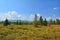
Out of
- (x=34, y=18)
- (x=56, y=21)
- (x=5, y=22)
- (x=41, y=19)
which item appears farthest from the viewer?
(x=56, y=21)

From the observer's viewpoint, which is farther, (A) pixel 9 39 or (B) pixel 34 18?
(B) pixel 34 18

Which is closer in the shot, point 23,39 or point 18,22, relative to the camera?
point 23,39

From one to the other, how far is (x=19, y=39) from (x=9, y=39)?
86 cm

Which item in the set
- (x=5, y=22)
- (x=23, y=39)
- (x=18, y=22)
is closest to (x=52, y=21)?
(x=18, y=22)

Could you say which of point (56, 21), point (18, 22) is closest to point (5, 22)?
point (18, 22)

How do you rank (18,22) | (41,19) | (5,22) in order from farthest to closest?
(18,22), (41,19), (5,22)

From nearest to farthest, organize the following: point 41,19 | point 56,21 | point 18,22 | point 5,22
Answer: point 5,22 < point 41,19 < point 18,22 < point 56,21

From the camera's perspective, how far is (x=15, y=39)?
1210 cm

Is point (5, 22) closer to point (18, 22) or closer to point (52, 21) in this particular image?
point (18, 22)

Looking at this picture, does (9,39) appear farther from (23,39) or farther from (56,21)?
(56,21)

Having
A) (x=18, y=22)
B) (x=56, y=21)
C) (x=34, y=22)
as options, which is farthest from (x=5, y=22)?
(x=56, y=21)

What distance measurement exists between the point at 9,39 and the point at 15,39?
0.51 meters

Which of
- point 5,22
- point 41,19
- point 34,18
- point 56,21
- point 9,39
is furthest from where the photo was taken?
point 56,21

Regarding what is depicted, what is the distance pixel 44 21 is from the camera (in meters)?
57.2
